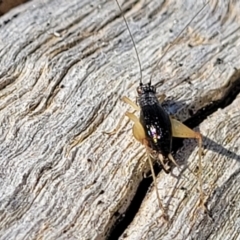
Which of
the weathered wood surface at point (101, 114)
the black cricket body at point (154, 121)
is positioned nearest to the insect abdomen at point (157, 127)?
the black cricket body at point (154, 121)

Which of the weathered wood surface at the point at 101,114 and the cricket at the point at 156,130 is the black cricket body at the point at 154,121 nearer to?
the cricket at the point at 156,130

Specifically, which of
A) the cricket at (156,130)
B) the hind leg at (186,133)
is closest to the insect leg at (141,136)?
the cricket at (156,130)

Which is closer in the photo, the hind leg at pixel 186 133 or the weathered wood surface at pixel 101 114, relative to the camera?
the weathered wood surface at pixel 101 114

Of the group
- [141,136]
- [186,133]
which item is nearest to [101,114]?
[141,136]

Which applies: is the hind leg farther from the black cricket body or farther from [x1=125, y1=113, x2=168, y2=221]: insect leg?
[x1=125, y1=113, x2=168, y2=221]: insect leg

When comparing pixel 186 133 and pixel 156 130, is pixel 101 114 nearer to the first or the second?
pixel 156 130

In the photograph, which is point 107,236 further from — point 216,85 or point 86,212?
point 216,85
